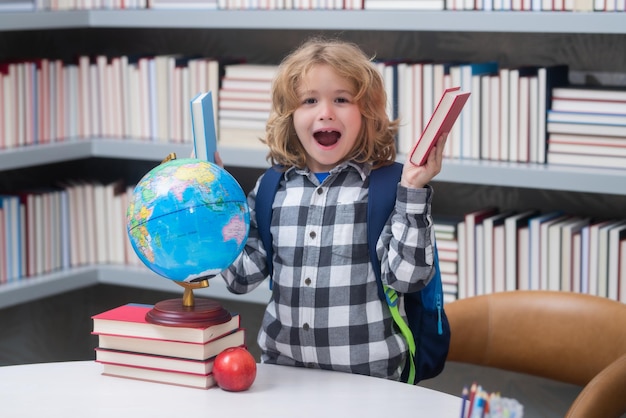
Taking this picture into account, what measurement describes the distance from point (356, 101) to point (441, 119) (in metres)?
0.33

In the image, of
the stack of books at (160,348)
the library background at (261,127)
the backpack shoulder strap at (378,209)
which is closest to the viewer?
the stack of books at (160,348)

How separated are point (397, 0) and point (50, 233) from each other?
55.8 inches

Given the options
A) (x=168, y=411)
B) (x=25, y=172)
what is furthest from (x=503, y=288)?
(x=25, y=172)

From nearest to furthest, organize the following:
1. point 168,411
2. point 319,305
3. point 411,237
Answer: point 168,411, point 411,237, point 319,305

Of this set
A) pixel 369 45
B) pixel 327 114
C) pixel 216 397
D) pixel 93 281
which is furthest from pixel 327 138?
pixel 93 281

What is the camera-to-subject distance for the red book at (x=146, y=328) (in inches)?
66.3

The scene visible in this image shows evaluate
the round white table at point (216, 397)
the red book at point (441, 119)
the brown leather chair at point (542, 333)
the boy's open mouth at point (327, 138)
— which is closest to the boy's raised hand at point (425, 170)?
the red book at point (441, 119)

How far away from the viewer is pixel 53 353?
12.4 ft

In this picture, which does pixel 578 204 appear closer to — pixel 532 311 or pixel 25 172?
pixel 532 311

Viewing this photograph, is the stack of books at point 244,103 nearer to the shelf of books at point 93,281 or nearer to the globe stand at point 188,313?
the shelf of books at point 93,281

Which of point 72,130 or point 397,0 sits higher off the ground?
point 397,0

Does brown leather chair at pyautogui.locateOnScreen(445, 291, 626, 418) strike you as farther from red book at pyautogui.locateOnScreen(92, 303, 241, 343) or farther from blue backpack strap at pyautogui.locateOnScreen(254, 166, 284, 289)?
red book at pyautogui.locateOnScreen(92, 303, 241, 343)

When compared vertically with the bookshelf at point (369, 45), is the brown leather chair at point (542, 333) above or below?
below

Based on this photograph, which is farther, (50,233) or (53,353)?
(53,353)
